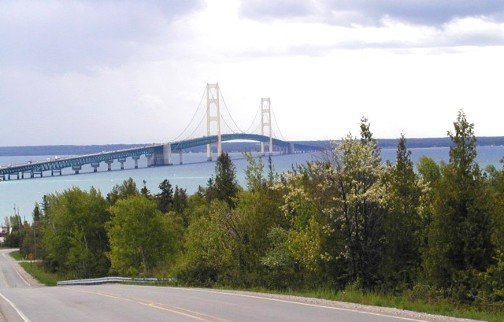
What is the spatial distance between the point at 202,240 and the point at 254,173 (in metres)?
7.32

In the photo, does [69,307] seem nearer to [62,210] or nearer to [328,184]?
[328,184]

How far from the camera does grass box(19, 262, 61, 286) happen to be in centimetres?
6681

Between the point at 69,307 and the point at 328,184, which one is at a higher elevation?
the point at 328,184

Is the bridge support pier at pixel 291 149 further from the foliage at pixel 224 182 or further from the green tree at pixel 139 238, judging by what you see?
the green tree at pixel 139 238

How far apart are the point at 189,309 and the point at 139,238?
134 feet

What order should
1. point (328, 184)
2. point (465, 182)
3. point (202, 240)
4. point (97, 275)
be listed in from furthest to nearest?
point (97, 275)
point (202, 240)
point (328, 184)
point (465, 182)

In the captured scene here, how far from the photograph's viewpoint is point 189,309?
21.4 metres

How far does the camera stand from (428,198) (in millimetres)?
28672

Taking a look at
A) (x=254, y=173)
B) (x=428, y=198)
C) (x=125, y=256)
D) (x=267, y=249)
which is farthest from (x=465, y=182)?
(x=125, y=256)

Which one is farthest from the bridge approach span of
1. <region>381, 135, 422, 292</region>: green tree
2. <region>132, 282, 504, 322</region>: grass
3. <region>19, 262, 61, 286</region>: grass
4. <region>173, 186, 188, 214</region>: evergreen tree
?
<region>132, 282, 504, 322</region>: grass

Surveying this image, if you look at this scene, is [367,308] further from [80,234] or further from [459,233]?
[80,234]

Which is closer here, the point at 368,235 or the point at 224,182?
the point at 368,235

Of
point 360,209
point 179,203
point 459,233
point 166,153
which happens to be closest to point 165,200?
point 179,203


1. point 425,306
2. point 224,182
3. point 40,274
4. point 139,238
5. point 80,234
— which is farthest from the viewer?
point 40,274
